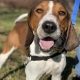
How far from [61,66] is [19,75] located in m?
1.31

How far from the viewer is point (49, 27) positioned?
5242mm

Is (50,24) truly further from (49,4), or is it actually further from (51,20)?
(49,4)

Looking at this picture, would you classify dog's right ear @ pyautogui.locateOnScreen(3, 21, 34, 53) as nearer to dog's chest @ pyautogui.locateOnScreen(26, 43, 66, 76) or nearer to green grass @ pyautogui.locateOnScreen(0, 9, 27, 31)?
dog's chest @ pyautogui.locateOnScreen(26, 43, 66, 76)

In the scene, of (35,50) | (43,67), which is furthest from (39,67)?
Answer: (35,50)

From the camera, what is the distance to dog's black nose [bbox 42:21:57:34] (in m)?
5.21

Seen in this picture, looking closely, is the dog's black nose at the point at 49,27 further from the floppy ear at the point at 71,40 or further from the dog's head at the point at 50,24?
the floppy ear at the point at 71,40

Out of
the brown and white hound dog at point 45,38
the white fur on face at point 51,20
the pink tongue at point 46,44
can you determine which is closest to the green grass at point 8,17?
the brown and white hound dog at point 45,38

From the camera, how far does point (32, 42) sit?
19.2ft

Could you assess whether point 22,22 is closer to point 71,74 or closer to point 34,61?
point 34,61

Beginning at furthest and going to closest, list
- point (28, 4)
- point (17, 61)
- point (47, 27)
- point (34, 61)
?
point (28, 4)
point (17, 61)
point (34, 61)
point (47, 27)

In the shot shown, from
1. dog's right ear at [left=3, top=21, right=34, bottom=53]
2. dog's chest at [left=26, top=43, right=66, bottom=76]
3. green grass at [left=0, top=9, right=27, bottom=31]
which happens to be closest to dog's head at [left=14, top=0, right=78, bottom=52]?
dog's chest at [left=26, top=43, right=66, bottom=76]

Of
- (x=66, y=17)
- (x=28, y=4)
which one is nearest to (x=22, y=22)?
(x=66, y=17)

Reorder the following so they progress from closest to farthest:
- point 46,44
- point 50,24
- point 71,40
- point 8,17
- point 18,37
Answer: point 50,24 → point 46,44 → point 71,40 → point 18,37 → point 8,17

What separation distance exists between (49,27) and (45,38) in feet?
0.78
